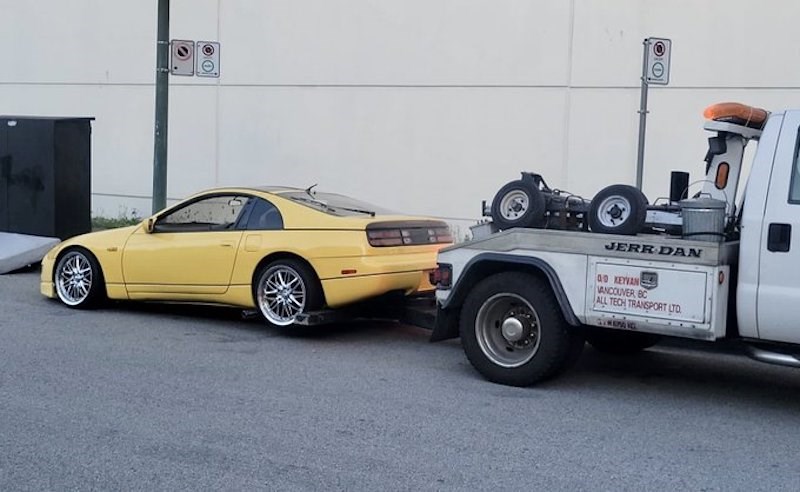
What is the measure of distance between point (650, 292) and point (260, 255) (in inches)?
155

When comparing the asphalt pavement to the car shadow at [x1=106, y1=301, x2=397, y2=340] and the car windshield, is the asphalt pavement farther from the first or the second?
the car windshield

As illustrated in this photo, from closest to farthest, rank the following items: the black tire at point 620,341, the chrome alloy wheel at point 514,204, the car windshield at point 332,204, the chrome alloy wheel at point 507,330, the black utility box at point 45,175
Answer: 1. the chrome alloy wheel at point 507,330
2. the chrome alloy wheel at point 514,204
3. the black tire at point 620,341
4. the car windshield at point 332,204
5. the black utility box at point 45,175

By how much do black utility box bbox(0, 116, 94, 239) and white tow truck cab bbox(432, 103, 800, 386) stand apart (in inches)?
299

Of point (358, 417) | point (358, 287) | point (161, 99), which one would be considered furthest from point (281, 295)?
point (161, 99)

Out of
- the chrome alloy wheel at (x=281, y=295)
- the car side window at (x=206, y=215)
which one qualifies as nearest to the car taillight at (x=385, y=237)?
the chrome alloy wheel at (x=281, y=295)

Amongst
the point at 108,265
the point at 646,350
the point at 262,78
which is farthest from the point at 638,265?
the point at 262,78

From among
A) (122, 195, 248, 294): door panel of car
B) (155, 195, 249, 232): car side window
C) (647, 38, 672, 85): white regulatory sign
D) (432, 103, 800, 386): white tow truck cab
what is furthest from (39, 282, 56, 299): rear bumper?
(647, 38, 672, 85): white regulatory sign

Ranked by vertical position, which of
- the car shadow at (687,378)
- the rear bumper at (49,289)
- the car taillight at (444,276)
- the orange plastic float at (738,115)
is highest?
the orange plastic float at (738,115)

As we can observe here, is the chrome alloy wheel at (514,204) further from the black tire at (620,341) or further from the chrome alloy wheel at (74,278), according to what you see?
the chrome alloy wheel at (74,278)

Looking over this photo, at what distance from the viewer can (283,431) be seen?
669 centimetres

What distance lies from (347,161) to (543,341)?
30.2 feet

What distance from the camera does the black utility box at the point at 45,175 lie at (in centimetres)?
1423

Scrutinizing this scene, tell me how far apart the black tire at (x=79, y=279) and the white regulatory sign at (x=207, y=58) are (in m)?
3.37

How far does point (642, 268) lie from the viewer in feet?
24.2
